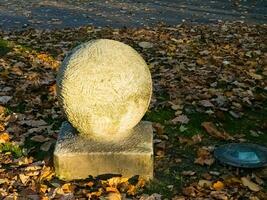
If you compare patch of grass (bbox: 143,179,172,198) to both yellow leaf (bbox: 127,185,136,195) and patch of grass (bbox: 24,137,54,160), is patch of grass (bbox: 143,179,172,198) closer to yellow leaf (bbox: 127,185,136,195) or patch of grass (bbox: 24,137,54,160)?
yellow leaf (bbox: 127,185,136,195)

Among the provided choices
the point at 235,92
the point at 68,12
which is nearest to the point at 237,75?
the point at 235,92

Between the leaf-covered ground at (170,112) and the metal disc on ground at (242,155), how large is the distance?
0.28ft

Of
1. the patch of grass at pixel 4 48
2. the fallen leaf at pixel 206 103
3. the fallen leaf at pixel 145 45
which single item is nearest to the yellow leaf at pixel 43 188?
the fallen leaf at pixel 206 103

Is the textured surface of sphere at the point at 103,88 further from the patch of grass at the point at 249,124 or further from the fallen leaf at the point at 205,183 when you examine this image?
the patch of grass at the point at 249,124

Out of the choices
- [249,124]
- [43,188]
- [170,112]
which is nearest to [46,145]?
[43,188]

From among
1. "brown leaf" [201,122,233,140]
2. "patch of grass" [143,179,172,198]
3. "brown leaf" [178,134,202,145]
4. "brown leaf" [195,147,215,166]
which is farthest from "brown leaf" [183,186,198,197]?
"brown leaf" [201,122,233,140]

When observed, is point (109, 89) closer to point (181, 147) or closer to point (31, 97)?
point (181, 147)

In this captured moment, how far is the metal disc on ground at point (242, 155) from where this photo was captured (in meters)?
4.38

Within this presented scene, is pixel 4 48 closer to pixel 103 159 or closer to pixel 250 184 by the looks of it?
pixel 103 159

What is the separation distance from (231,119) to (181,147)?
3.21 feet

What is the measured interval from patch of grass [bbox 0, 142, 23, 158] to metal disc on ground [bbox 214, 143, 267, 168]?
1.95m

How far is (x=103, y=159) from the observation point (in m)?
4.26

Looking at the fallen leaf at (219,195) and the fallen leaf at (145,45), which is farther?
the fallen leaf at (145,45)

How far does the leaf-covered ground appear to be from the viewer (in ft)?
13.8
